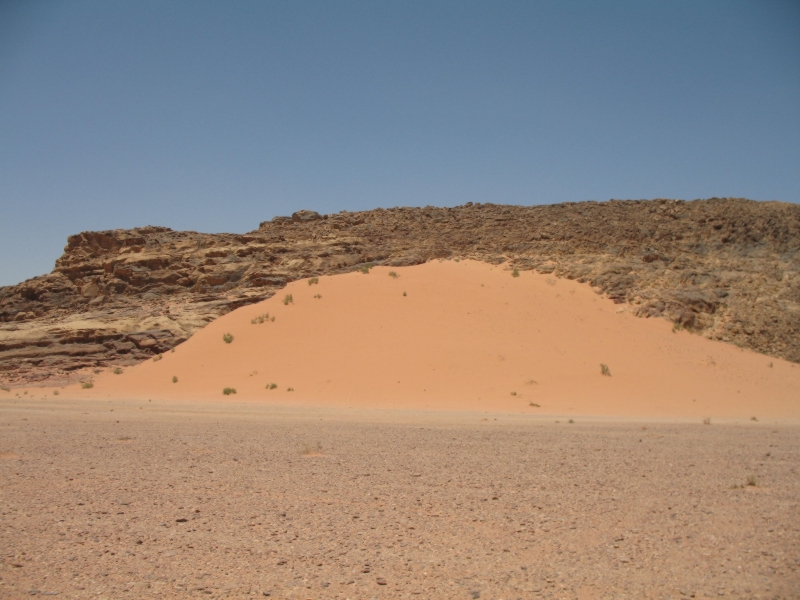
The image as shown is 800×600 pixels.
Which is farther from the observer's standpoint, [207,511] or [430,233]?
[430,233]

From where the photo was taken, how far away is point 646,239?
31922 mm

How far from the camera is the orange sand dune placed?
784 inches

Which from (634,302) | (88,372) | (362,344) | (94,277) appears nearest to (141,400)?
(88,372)

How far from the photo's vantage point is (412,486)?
24.2 feet

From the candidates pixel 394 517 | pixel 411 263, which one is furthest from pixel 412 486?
pixel 411 263

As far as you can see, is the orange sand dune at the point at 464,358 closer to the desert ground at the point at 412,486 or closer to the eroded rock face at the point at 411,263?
the desert ground at the point at 412,486

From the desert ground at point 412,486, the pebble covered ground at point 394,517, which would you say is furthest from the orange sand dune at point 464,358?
the pebble covered ground at point 394,517

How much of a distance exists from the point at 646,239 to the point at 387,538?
29.7 m

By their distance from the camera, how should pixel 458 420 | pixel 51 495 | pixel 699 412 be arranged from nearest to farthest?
1. pixel 51 495
2. pixel 458 420
3. pixel 699 412

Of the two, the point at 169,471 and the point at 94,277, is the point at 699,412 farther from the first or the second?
the point at 94,277

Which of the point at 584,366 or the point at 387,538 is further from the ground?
the point at 584,366

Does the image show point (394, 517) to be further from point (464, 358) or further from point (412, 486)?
point (464, 358)

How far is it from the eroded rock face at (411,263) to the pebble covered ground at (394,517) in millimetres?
15271

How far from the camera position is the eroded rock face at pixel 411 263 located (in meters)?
25.2
